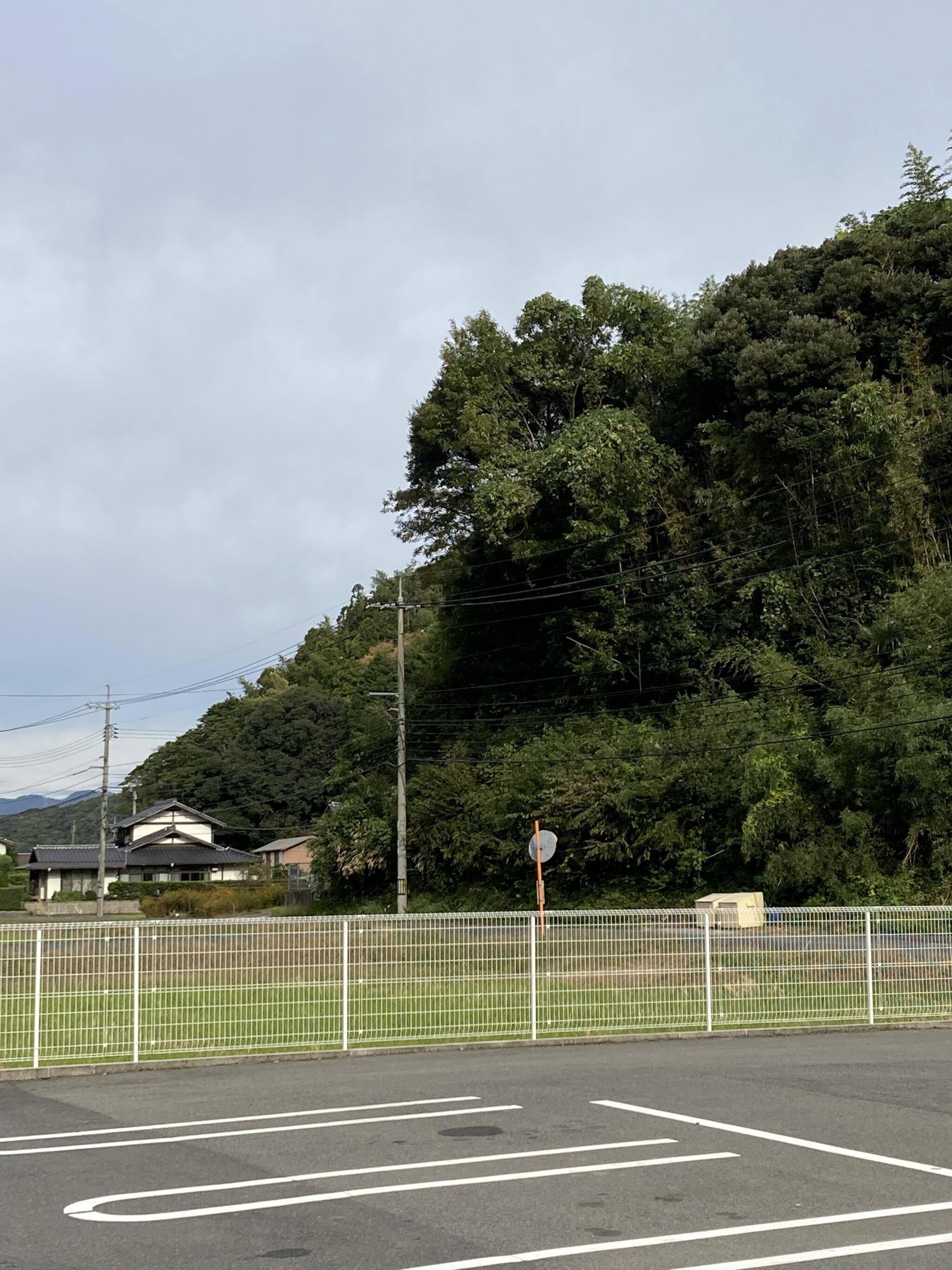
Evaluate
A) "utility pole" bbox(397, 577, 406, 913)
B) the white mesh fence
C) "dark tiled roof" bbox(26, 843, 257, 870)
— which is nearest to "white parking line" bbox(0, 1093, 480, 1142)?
the white mesh fence

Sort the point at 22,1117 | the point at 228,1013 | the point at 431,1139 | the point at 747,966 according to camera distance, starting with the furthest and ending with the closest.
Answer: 1. the point at 747,966
2. the point at 228,1013
3. the point at 22,1117
4. the point at 431,1139

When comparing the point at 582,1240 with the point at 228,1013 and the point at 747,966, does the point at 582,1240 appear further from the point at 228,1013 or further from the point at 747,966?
the point at 747,966

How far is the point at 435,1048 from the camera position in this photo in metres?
13.1

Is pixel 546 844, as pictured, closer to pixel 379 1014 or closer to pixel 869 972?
pixel 869 972

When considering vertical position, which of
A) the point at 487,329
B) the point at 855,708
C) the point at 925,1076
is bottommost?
the point at 925,1076

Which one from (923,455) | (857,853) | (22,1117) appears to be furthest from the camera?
(923,455)

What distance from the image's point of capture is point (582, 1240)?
5559 millimetres

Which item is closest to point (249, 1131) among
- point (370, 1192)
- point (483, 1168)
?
point (483, 1168)

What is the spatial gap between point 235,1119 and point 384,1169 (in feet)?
7.33

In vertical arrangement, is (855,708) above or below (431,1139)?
above

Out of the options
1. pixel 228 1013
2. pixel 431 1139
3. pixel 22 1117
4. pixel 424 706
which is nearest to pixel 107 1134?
pixel 22 1117

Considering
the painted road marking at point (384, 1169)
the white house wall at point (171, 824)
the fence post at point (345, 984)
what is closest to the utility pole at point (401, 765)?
the fence post at point (345, 984)

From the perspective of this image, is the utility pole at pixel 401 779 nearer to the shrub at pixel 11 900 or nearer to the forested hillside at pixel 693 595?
the forested hillside at pixel 693 595

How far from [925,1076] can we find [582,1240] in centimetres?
662
